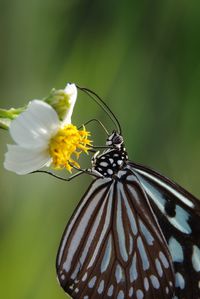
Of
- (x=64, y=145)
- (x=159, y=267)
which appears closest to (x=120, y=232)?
(x=159, y=267)

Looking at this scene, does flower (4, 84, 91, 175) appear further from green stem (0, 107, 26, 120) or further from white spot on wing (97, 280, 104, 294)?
white spot on wing (97, 280, 104, 294)

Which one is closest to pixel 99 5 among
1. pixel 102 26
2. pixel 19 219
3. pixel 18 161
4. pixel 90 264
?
pixel 102 26

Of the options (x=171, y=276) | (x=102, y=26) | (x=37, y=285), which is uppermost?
(x=102, y=26)

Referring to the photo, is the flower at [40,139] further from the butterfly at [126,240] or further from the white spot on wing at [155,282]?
the white spot on wing at [155,282]

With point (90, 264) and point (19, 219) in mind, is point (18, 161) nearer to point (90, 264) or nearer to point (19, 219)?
point (90, 264)

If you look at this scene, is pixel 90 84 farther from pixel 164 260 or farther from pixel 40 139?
pixel 40 139

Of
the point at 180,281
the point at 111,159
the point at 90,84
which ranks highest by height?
the point at 90,84
